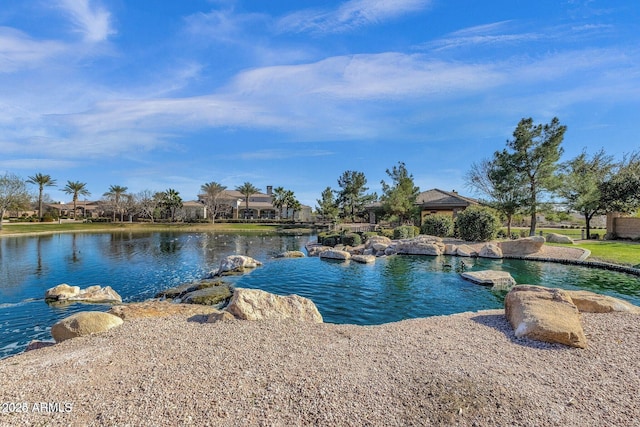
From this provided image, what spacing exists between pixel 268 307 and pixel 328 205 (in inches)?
1937

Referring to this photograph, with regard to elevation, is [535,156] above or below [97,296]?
above

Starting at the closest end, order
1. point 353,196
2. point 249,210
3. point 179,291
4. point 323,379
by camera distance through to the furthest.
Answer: point 323,379 < point 179,291 < point 353,196 < point 249,210

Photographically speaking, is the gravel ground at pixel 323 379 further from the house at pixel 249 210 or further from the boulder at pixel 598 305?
the house at pixel 249 210

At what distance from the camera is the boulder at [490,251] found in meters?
19.9

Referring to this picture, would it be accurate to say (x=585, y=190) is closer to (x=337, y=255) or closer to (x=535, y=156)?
(x=535, y=156)

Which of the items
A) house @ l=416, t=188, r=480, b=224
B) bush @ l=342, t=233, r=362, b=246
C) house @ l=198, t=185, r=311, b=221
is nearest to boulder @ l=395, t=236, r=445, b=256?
bush @ l=342, t=233, r=362, b=246

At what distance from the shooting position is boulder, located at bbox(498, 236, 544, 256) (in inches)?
759

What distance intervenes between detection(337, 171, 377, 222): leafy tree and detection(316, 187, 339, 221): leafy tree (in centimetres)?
203

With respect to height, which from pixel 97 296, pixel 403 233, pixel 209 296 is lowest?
pixel 97 296

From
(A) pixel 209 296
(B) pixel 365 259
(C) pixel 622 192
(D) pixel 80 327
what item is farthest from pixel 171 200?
(C) pixel 622 192

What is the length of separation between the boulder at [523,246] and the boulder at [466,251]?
66.7 inches

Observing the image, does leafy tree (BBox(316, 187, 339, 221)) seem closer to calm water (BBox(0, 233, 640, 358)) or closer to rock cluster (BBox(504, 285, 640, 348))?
calm water (BBox(0, 233, 640, 358))

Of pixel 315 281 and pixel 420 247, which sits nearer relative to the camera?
pixel 315 281

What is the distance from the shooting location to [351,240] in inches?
1069
